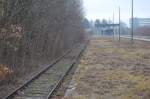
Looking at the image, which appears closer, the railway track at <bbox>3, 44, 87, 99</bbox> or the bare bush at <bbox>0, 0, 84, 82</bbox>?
the railway track at <bbox>3, 44, 87, 99</bbox>

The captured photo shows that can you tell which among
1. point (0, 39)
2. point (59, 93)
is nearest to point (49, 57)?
point (0, 39)

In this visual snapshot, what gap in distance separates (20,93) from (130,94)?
12.3 feet

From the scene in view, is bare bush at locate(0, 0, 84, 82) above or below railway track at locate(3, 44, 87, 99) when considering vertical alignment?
above

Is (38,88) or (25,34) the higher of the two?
(25,34)

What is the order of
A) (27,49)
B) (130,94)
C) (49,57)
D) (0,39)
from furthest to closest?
(49,57)
(27,49)
(0,39)
(130,94)

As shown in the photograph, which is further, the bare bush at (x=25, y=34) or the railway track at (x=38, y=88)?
the bare bush at (x=25, y=34)

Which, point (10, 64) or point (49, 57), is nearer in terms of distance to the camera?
point (10, 64)

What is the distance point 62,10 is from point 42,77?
60.7 feet

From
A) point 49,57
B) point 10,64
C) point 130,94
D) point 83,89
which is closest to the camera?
point 130,94

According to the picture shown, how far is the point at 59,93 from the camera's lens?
14.0m

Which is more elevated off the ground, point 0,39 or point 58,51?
point 0,39

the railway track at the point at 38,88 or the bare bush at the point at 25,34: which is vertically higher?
the bare bush at the point at 25,34

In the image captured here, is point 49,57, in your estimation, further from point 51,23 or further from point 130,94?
point 130,94

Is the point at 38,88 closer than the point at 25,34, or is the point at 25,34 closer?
the point at 38,88
